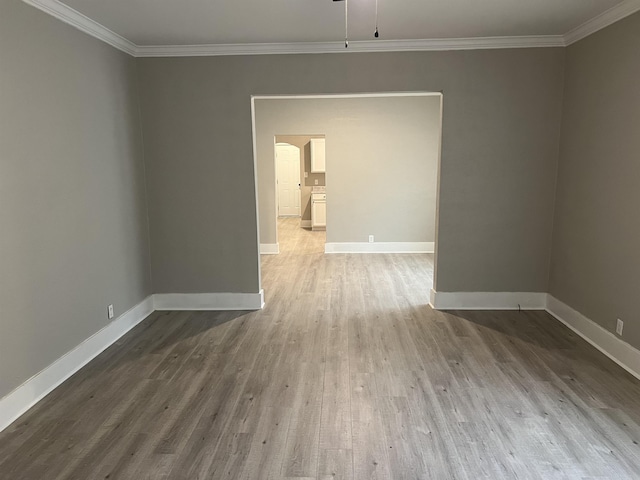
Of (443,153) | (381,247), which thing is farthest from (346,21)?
(381,247)

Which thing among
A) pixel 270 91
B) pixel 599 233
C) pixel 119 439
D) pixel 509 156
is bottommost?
pixel 119 439

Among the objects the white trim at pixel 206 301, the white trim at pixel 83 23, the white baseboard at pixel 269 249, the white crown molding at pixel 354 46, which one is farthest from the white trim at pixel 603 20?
the white baseboard at pixel 269 249

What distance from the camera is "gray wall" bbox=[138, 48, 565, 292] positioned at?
13.9 feet

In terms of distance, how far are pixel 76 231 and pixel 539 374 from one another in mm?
3689

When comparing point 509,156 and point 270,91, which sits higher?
point 270,91

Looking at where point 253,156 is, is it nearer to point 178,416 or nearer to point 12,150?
point 12,150

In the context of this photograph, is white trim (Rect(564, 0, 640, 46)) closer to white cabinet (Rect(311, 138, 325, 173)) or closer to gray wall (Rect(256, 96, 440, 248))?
gray wall (Rect(256, 96, 440, 248))

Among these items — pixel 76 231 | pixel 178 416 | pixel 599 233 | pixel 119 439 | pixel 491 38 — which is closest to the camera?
pixel 119 439

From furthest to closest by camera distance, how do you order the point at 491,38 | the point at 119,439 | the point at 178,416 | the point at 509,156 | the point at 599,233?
the point at 509,156 → the point at 491,38 → the point at 599,233 → the point at 178,416 → the point at 119,439

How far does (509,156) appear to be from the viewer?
14.2ft

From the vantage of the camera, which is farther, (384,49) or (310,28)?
(384,49)

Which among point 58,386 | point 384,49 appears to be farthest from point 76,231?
point 384,49

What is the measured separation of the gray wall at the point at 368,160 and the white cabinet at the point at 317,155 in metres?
2.45

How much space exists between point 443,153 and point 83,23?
132 inches
